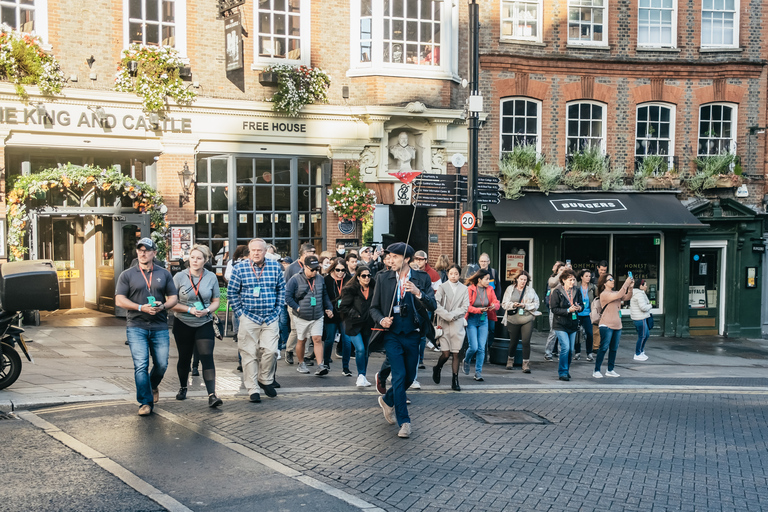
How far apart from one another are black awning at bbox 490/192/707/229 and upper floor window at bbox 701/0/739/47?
14.8ft

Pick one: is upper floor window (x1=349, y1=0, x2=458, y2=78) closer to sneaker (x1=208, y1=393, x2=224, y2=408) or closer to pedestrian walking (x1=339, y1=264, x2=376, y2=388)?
pedestrian walking (x1=339, y1=264, x2=376, y2=388)

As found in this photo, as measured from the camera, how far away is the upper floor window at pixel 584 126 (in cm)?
2067

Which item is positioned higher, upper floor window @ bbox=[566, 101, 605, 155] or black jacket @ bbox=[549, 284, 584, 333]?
upper floor window @ bbox=[566, 101, 605, 155]

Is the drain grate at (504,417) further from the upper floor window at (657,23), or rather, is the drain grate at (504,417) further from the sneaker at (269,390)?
the upper floor window at (657,23)

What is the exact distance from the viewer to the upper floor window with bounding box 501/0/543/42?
20.1 meters

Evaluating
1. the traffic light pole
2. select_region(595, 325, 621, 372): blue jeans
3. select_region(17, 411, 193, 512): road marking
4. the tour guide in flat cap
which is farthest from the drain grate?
the traffic light pole

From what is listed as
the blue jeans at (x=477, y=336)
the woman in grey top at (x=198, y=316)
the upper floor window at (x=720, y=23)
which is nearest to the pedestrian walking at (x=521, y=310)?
the blue jeans at (x=477, y=336)

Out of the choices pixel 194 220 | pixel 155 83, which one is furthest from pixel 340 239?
pixel 155 83

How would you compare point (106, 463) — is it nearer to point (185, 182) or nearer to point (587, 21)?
point (185, 182)


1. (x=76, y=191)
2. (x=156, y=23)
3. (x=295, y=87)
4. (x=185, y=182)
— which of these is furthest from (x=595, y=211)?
(x=76, y=191)

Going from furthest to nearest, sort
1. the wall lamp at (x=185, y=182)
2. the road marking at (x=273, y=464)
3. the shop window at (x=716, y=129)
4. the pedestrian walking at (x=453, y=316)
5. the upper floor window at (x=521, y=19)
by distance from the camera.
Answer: the shop window at (x=716, y=129) → the upper floor window at (x=521, y=19) → the wall lamp at (x=185, y=182) → the pedestrian walking at (x=453, y=316) → the road marking at (x=273, y=464)

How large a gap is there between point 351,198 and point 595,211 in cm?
641

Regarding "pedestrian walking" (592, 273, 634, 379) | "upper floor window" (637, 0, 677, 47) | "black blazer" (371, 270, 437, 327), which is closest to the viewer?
"black blazer" (371, 270, 437, 327)

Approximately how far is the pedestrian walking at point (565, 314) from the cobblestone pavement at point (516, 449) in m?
1.79
